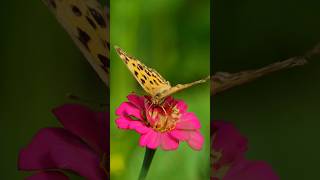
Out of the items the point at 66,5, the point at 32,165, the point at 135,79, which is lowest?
the point at 32,165

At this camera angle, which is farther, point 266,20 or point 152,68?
point 266,20

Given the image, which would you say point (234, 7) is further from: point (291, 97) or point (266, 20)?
point (291, 97)

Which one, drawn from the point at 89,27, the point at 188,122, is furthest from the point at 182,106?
the point at 89,27

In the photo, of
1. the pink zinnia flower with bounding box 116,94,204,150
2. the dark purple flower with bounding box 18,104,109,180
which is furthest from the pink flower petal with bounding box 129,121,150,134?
the dark purple flower with bounding box 18,104,109,180

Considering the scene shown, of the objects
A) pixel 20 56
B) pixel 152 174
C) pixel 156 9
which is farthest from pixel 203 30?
pixel 20 56

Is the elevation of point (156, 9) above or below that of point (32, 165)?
above
